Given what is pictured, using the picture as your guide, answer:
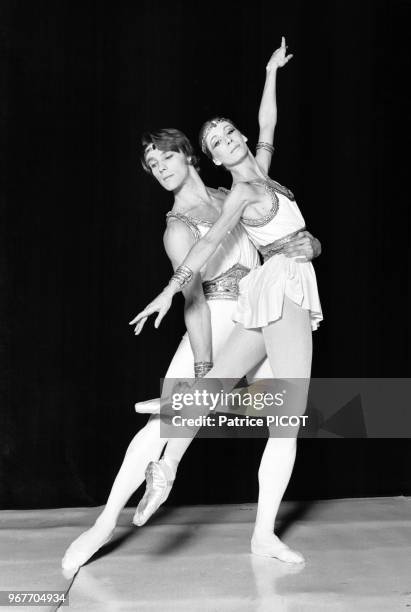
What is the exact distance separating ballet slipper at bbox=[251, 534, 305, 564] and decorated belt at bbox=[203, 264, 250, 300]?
0.88 metres

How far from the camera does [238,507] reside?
421 centimetres

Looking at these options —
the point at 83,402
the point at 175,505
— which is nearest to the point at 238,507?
the point at 175,505

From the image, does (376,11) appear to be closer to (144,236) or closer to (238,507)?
(144,236)

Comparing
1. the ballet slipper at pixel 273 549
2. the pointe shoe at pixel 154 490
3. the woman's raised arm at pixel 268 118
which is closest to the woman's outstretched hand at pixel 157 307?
the pointe shoe at pixel 154 490

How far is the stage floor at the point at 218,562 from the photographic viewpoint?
2770mm

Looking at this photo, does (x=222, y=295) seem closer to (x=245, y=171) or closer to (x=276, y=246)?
(x=276, y=246)

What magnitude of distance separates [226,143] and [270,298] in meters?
0.56

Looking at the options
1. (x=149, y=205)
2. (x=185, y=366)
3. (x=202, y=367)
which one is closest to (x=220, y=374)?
(x=202, y=367)

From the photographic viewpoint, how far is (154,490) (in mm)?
2881

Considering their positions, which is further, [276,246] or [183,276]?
[276,246]

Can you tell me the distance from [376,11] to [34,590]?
331 centimetres

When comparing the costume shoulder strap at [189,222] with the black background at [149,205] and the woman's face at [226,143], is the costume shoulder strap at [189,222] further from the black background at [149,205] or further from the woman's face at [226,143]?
the black background at [149,205]

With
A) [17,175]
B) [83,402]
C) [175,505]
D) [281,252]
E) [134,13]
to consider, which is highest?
[134,13]

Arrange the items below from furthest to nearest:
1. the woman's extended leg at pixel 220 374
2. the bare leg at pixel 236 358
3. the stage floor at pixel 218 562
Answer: the bare leg at pixel 236 358, the woman's extended leg at pixel 220 374, the stage floor at pixel 218 562
